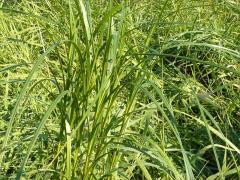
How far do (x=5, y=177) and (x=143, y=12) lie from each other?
1.50 m

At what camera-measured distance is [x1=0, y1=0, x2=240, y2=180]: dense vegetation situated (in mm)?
1027

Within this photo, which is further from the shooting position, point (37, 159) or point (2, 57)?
point (2, 57)

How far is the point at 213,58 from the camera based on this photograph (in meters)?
2.26

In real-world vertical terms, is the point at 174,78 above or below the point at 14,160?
above

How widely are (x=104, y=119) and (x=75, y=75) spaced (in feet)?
0.52

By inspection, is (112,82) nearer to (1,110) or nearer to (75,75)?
(75,75)

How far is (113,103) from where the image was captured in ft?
3.63

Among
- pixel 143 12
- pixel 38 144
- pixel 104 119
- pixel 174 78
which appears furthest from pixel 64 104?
pixel 143 12

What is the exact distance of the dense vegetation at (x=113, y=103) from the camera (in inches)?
40.4

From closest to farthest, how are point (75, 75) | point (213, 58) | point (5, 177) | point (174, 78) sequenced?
point (75, 75) → point (5, 177) → point (174, 78) → point (213, 58)

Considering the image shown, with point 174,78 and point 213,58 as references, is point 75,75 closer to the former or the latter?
point 174,78

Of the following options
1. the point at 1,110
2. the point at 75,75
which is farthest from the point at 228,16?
the point at 75,75

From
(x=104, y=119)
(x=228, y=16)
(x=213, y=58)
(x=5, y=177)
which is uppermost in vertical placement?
(x=228, y=16)

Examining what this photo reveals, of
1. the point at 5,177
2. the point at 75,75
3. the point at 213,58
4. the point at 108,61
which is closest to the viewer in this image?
the point at 108,61
